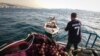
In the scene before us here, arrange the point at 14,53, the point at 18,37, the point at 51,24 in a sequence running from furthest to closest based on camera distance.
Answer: the point at 18,37, the point at 51,24, the point at 14,53

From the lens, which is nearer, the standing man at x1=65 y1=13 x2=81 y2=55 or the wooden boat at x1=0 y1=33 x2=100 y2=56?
the wooden boat at x1=0 y1=33 x2=100 y2=56

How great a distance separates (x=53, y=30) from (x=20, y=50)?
245 inches

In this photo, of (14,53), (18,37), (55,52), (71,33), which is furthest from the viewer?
(18,37)

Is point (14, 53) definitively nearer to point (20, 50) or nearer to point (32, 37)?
point (20, 50)

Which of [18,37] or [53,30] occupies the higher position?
[53,30]

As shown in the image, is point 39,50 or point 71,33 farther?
point 71,33

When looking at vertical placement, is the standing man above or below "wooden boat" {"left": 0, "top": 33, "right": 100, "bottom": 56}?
above

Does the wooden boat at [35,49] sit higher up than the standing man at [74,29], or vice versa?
the standing man at [74,29]

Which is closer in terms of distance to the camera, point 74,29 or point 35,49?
point 35,49

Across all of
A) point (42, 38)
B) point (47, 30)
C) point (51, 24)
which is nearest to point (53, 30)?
point (47, 30)

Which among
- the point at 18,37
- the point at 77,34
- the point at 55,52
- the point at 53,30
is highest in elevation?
the point at 77,34

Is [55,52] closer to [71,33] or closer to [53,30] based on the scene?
[71,33]

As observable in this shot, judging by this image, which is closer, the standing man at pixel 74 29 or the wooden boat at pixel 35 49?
the wooden boat at pixel 35 49

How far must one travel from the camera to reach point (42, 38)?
26.7 feet
